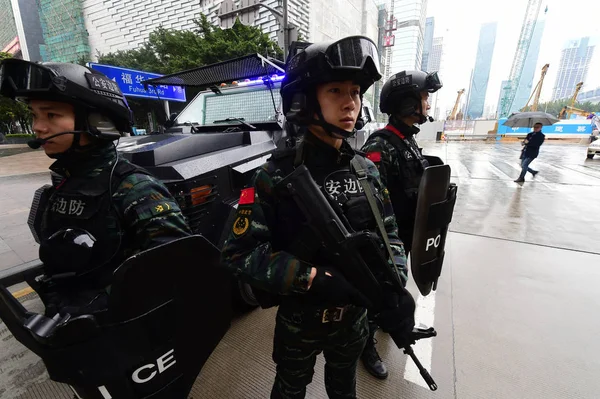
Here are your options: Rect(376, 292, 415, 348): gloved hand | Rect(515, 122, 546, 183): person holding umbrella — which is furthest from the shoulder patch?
Rect(515, 122, 546, 183): person holding umbrella

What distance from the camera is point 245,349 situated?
86.0 inches

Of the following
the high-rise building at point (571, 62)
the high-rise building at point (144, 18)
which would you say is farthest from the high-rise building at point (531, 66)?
the high-rise building at point (144, 18)

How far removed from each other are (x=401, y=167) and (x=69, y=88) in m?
1.95

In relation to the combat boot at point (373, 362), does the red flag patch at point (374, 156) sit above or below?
above

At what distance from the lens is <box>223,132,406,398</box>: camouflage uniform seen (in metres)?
1.07

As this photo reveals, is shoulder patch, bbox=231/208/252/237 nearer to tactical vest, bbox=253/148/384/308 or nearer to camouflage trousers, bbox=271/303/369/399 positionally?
tactical vest, bbox=253/148/384/308

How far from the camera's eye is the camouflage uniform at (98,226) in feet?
3.55

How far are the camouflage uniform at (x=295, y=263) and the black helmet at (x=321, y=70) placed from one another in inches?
3.9

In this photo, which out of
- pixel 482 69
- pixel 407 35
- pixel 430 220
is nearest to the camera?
pixel 430 220

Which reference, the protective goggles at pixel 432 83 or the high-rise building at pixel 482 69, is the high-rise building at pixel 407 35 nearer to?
the high-rise building at pixel 482 69

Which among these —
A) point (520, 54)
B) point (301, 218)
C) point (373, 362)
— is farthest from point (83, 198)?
point (520, 54)

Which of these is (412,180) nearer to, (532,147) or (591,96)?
(532,147)

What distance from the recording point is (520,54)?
2068 inches

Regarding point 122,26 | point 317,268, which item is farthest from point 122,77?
point 122,26
